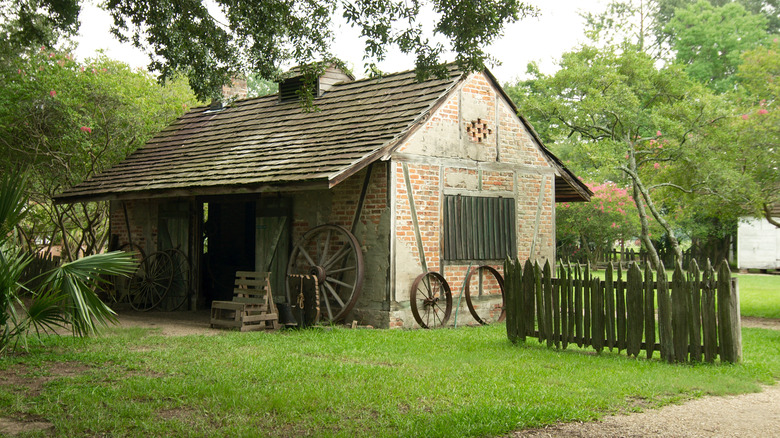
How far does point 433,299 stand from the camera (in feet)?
40.8

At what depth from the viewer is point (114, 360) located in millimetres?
8594

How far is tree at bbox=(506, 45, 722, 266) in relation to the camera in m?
16.3

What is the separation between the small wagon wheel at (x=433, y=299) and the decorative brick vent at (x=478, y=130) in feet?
9.32

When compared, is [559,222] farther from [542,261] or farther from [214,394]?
[214,394]

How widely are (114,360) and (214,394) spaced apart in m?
2.61

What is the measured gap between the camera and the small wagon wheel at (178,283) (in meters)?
15.4

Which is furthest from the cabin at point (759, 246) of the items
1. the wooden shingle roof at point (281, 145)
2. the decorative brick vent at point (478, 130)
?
the decorative brick vent at point (478, 130)

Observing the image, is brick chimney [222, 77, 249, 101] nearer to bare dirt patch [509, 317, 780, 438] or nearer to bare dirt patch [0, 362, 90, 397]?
bare dirt patch [0, 362, 90, 397]

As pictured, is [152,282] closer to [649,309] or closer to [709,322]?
[649,309]

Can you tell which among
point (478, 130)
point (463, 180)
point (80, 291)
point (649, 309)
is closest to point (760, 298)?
point (478, 130)

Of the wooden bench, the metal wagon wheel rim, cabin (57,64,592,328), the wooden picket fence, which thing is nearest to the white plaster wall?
cabin (57,64,592,328)

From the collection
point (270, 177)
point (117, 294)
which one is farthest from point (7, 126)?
point (270, 177)

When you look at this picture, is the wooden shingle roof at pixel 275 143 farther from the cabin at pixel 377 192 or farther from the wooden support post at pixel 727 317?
the wooden support post at pixel 727 317

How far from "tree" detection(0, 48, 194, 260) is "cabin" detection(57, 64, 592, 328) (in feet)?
8.10
